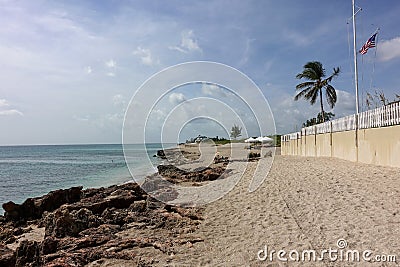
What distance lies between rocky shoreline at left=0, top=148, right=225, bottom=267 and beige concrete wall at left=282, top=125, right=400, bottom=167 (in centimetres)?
686

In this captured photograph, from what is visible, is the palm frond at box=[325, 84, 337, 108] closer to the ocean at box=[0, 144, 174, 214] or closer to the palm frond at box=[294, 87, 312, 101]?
the palm frond at box=[294, 87, 312, 101]

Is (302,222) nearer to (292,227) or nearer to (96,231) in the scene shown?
(292,227)

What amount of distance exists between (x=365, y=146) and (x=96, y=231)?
10.9 meters

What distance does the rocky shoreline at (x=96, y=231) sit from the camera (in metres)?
5.61

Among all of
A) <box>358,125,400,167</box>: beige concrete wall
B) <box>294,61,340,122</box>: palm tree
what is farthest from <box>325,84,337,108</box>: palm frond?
<box>358,125,400,167</box>: beige concrete wall

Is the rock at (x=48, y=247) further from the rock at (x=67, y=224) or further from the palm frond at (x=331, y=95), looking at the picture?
the palm frond at (x=331, y=95)

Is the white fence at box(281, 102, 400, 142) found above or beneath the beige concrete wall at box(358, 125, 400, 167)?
above

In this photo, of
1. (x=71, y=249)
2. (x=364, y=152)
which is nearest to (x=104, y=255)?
(x=71, y=249)

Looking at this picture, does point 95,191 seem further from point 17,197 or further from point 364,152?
point 364,152

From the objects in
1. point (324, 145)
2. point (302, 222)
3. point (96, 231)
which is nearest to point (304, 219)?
point (302, 222)

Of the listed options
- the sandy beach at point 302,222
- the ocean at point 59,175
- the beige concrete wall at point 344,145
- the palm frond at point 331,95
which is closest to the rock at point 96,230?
the sandy beach at point 302,222

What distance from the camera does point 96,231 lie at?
730 centimetres

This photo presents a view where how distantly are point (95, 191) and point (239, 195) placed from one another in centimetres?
627

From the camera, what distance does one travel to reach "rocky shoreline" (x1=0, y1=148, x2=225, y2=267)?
5.61 m
